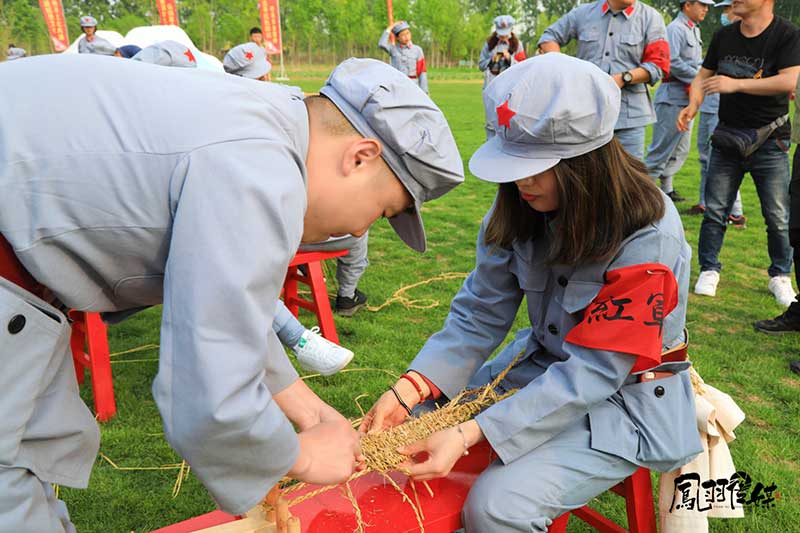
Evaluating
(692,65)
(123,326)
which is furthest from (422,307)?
(692,65)

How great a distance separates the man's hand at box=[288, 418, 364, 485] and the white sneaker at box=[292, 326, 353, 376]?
1.89m

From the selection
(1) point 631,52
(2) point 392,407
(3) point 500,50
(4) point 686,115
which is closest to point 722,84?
(4) point 686,115

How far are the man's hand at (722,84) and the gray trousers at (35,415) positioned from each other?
4.24 metres

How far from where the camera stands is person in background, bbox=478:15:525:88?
8.36 meters

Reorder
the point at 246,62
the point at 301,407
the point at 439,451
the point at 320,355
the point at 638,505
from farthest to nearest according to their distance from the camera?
the point at 246,62
the point at 320,355
the point at 638,505
the point at 439,451
the point at 301,407

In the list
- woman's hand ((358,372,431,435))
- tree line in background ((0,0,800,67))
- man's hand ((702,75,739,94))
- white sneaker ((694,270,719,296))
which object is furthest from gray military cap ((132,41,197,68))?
tree line in background ((0,0,800,67))

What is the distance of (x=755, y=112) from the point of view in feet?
14.2

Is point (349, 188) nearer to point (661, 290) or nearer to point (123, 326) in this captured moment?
point (661, 290)

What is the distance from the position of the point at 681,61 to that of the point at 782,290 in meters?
2.86

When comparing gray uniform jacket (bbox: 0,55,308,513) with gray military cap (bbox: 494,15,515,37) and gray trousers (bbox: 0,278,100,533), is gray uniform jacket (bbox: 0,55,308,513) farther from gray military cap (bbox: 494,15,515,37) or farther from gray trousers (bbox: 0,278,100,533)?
gray military cap (bbox: 494,15,515,37)

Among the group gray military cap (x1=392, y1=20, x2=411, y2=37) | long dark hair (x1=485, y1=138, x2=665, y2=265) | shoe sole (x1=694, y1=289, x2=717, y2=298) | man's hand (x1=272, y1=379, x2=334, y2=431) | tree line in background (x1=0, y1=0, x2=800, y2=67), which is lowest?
tree line in background (x1=0, y1=0, x2=800, y2=67)

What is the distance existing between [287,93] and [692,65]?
635 centimetres

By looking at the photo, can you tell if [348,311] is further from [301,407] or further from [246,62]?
[301,407]

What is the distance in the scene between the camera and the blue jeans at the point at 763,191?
14.4ft
